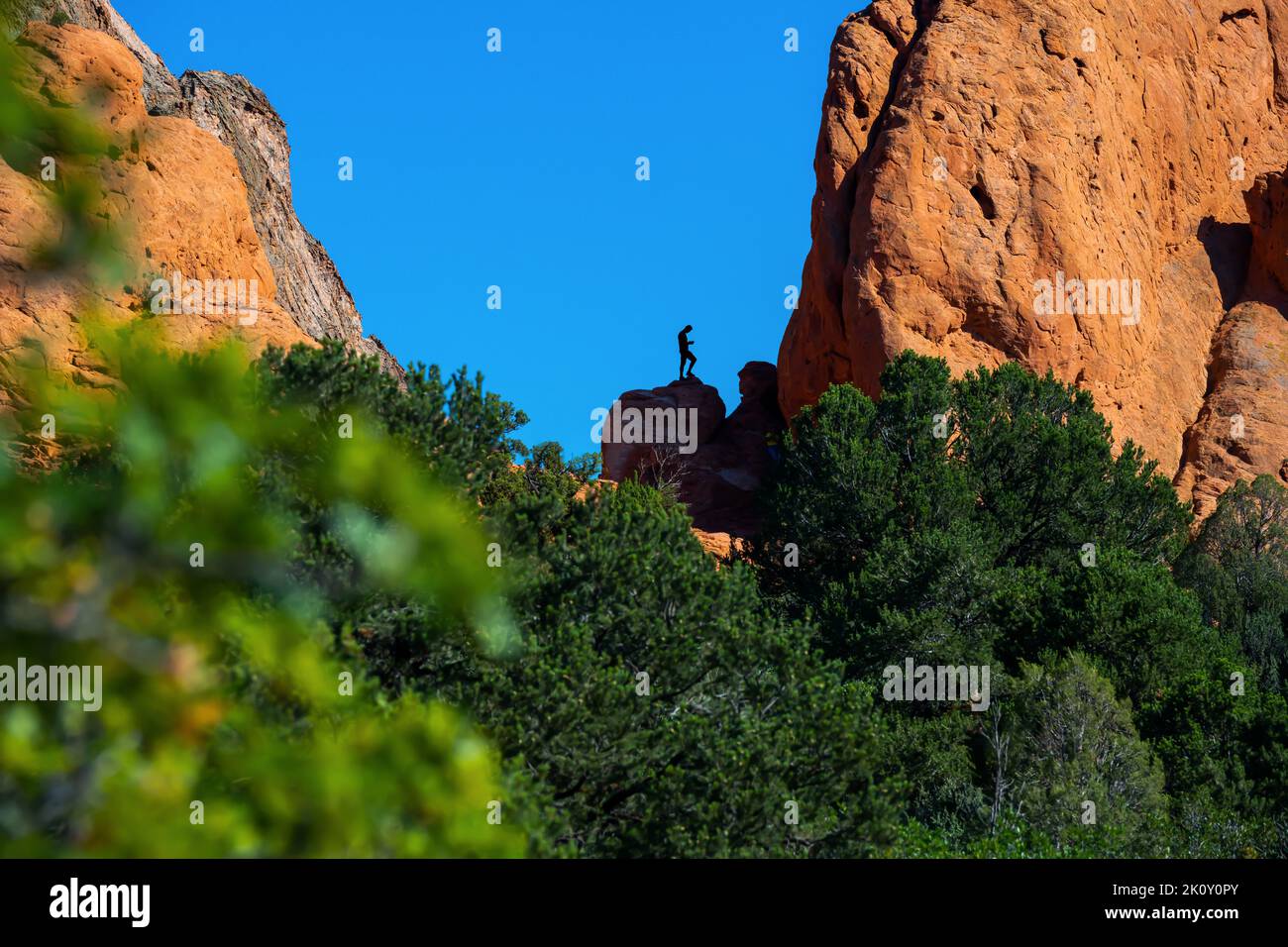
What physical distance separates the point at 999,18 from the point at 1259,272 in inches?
580

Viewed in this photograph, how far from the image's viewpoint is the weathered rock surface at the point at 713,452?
5172 centimetres

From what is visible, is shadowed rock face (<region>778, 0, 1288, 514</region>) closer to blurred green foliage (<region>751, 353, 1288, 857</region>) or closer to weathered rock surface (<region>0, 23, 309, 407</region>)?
blurred green foliage (<region>751, 353, 1288, 857</region>)

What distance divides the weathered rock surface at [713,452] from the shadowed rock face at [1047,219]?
3.38 meters

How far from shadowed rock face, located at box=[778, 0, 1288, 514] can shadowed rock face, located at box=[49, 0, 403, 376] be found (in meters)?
16.6

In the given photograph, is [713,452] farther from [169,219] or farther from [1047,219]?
[169,219]

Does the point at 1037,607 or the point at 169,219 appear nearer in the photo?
the point at 169,219

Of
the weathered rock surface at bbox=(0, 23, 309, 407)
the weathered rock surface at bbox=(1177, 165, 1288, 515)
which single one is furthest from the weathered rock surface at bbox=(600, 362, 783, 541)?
the weathered rock surface at bbox=(0, 23, 309, 407)

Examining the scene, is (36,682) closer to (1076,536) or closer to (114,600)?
(114,600)

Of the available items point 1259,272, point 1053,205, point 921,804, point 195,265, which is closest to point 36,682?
point 921,804

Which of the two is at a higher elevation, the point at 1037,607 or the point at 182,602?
the point at 1037,607

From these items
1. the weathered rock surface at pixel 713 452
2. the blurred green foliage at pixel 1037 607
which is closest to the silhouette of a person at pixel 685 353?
the weathered rock surface at pixel 713 452

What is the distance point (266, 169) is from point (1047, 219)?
26067 mm

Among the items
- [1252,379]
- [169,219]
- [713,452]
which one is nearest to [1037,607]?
[169,219]

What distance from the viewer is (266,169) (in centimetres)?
4656
